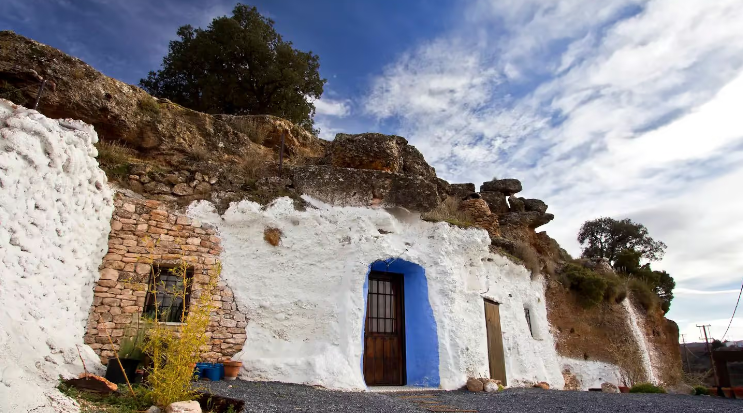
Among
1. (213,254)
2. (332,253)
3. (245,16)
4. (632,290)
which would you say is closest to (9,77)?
(213,254)

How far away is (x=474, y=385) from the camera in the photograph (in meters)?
8.57

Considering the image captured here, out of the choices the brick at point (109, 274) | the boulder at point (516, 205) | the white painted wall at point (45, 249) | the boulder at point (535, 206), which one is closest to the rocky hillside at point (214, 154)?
the white painted wall at point (45, 249)

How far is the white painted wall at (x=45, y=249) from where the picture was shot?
4496 mm

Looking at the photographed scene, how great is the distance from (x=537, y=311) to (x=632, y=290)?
725 centimetres

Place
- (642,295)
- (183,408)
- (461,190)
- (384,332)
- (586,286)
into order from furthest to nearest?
(642,295)
(461,190)
(586,286)
(384,332)
(183,408)

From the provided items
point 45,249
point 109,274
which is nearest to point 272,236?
point 109,274

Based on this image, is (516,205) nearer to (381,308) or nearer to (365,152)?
(365,152)

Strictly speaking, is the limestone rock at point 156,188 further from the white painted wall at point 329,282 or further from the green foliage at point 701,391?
the green foliage at point 701,391

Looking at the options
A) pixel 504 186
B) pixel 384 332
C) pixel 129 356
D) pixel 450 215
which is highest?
pixel 504 186

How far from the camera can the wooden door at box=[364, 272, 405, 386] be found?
29.3 feet

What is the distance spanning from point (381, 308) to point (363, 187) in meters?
2.58

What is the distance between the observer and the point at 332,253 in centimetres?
884

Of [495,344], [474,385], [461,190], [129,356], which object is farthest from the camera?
[461,190]

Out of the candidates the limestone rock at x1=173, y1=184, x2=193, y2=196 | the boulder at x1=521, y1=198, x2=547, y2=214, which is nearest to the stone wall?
the limestone rock at x1=173, y1=184, x2=193, y2=196
